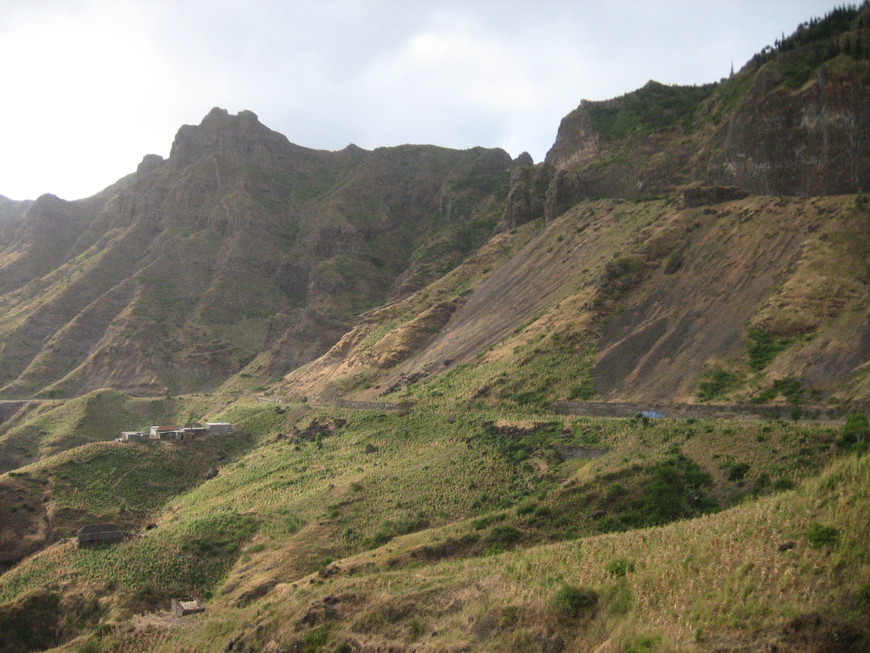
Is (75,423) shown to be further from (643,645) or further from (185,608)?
(643,645)

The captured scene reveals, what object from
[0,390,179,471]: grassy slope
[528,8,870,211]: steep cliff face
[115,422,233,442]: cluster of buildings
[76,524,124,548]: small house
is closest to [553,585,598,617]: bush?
[76,524,124,548]: small house

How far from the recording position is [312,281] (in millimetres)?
124000

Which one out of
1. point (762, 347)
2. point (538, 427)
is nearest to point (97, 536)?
point (538, 427)

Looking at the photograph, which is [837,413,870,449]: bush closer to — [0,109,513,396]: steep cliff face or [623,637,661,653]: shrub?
[623,637,661,653]: shrub

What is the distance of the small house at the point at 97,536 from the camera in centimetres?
4309

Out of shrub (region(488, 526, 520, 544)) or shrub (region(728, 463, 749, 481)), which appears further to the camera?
shrub (region(488, 526, 520, 544))

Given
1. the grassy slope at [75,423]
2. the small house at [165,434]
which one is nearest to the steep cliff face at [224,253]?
the grassy slope at [75,423]

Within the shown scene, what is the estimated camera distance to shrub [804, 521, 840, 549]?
18.1 metres

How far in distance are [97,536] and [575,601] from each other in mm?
33482

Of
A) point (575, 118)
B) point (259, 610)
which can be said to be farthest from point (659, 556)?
point (575, 118)

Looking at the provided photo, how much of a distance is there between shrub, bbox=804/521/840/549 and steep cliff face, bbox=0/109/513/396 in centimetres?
8419

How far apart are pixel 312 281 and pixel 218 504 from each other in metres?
77.7

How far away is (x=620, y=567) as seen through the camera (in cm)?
2088

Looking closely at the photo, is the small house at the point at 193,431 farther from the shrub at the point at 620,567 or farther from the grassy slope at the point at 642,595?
the shrub at the point at 620,567
